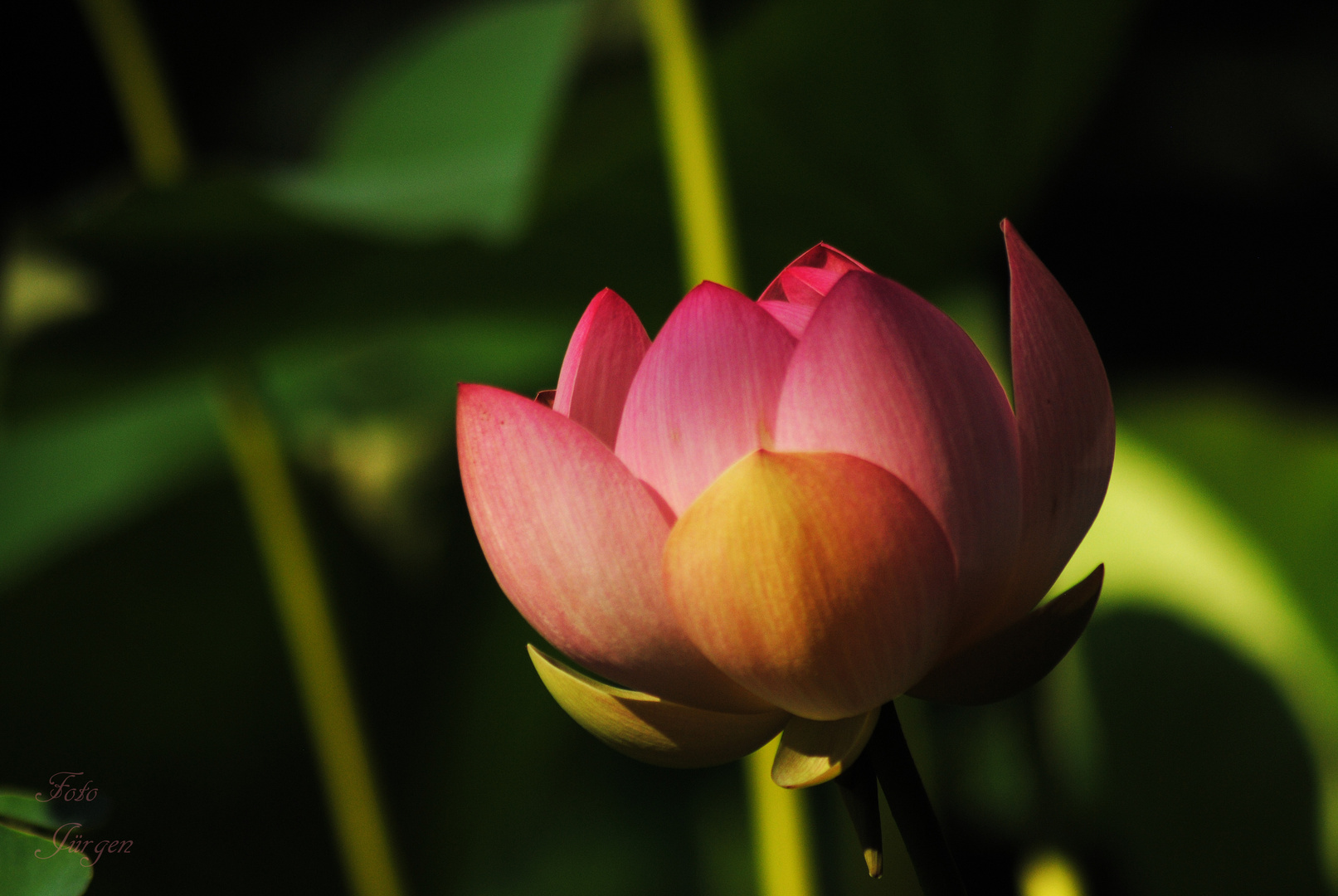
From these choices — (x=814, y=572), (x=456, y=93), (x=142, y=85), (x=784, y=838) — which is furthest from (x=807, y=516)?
(x=456, y=93)

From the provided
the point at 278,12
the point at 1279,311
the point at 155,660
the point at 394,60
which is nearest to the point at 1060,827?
the point at 1279,311

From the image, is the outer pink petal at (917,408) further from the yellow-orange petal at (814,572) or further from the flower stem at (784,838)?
the flower stem at (784,838)

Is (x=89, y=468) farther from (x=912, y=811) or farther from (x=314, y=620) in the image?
(x=912, y=811)

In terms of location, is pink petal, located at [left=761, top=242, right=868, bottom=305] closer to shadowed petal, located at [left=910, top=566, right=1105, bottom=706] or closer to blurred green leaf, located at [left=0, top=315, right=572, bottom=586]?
shadowed petal, located at [left=910, top=566, right=1105, bottom=706]

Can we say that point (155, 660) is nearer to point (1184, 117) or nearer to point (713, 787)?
point (713, 787)

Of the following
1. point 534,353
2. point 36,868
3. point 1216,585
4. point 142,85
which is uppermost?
point 142,85

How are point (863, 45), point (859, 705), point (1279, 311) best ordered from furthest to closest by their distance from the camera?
point (1279, 311) → point (863, 45) → point (859, 705)
